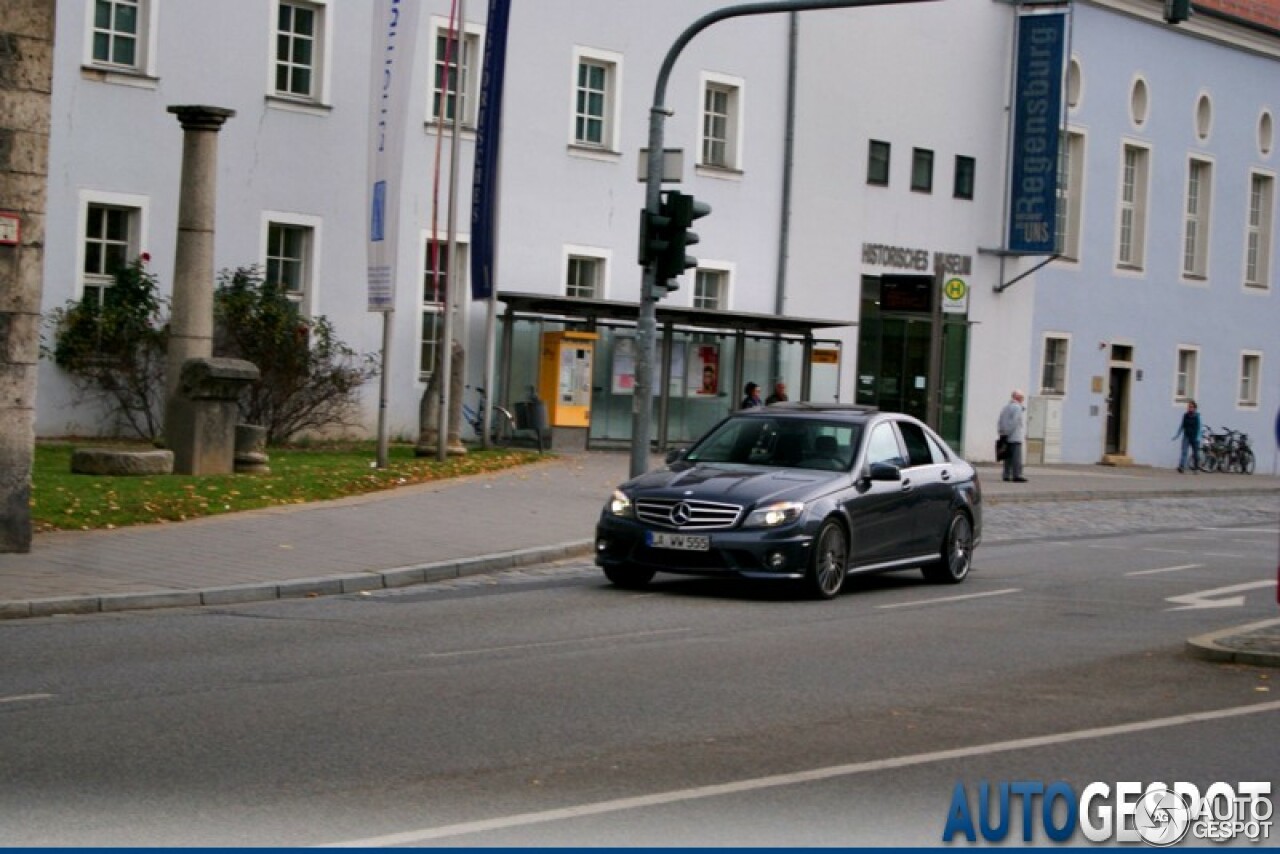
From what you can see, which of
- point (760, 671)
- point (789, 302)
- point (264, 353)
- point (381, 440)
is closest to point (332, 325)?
point (264, 353)

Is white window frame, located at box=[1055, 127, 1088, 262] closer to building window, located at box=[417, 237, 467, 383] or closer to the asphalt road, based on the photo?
building window, located at box=[417, 237, 467, 383]

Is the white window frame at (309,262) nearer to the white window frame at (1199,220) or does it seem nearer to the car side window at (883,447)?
the car side window at (883,447)

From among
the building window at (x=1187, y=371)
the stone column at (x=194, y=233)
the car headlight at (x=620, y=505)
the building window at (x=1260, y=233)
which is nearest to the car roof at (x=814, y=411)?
the car headlight at (x=620, y=505)

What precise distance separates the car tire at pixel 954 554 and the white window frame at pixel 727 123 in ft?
75.3

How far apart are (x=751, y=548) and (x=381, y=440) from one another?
12679 millimetres

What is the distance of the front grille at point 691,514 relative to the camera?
1664 cm

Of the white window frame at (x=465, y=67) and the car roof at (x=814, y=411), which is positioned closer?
the car roof at (x=814, y=411)

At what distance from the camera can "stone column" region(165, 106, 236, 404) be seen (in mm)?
26609

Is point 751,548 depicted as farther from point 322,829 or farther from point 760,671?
point 322,829

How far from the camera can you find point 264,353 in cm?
3256

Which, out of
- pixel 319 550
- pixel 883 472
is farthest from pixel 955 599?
pixel 319 550

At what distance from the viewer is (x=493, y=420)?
37.2 metres

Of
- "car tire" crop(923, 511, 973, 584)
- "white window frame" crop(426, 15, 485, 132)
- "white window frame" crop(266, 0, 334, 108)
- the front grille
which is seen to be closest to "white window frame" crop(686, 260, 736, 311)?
"white window frame" crop(426, 15, 485, 132)

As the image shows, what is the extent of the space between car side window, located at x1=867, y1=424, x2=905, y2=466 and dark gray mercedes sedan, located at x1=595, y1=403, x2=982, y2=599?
0.02m
